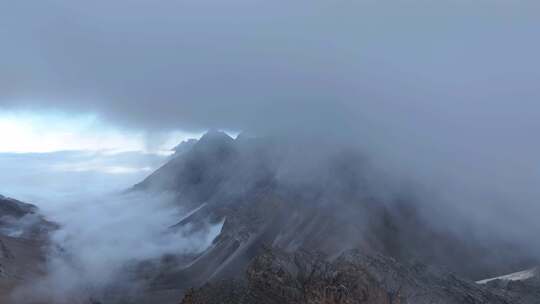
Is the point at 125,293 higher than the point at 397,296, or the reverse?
the point at 125,293

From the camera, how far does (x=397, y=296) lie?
342 feet

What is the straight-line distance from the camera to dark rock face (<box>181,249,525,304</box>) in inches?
4063

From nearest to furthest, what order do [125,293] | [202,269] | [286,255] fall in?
[286,255], [125,293], [202,269]

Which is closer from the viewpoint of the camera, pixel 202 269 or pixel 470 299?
pixel 470 299

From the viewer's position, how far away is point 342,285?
10262cm

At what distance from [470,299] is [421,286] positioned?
8.80 meters

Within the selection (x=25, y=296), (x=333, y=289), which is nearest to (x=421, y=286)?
(x=333, y=289)

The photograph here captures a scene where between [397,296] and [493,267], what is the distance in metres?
83.8

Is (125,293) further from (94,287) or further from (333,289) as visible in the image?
(333,289)

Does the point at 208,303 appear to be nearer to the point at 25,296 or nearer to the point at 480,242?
the point at 25,296

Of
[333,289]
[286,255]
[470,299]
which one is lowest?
[470,299]

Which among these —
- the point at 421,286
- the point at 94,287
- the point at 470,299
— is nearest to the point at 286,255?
the point at 421,286

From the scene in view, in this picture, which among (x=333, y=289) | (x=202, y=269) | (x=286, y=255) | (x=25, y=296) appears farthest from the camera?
(x=202, y=269)

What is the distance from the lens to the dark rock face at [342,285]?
103m
